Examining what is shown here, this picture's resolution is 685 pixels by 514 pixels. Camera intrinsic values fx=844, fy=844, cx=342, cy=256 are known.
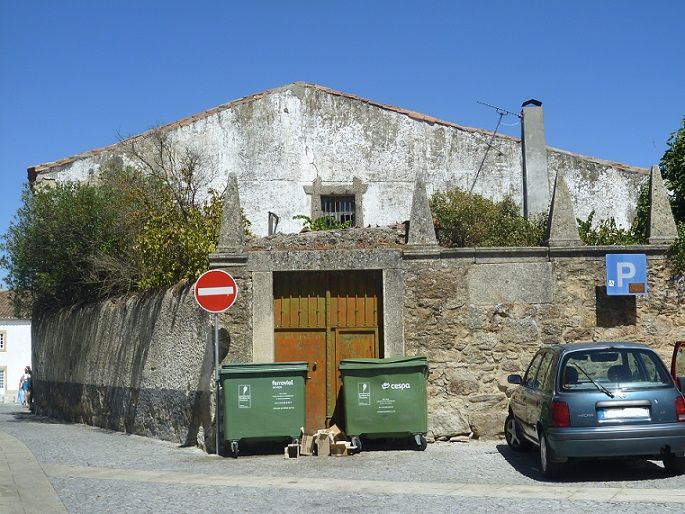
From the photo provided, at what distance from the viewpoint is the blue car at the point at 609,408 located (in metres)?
9.02

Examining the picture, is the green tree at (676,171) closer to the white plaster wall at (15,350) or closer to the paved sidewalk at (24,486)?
the paved sidewalk at (24,486)

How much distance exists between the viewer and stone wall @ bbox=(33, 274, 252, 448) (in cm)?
1288

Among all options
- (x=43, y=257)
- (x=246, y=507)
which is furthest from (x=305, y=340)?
(x=43, y=257)

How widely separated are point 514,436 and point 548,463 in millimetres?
2163

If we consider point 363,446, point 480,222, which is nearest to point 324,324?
point 363,446

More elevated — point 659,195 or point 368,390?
point 659,195

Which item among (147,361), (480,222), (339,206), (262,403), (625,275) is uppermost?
(339,206)

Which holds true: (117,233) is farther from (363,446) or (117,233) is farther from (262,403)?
(363,446)

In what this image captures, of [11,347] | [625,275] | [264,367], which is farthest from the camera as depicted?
[11,347]

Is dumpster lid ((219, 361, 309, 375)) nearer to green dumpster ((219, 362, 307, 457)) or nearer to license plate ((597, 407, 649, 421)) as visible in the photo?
green dumpster ((219, 362, 307, 457))

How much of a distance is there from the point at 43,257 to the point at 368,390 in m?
10.3

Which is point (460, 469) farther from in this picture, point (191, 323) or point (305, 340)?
point (191, 323)

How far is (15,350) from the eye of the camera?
5097 cm

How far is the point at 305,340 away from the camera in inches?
511
